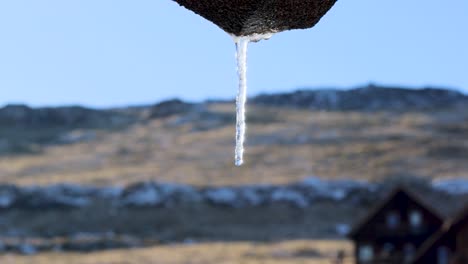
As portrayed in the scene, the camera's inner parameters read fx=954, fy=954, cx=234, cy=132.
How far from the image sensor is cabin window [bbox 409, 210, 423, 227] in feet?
128

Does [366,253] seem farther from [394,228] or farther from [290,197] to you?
[290,197]

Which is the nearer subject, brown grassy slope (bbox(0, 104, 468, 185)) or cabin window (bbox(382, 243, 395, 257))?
cabin window (bbox(382, 243, 395, 257))

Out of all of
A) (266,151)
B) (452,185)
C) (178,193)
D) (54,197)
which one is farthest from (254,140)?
(452,185)

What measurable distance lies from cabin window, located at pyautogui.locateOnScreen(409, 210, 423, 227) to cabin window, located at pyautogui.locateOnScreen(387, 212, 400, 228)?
53 centimetres

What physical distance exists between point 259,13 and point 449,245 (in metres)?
32.3

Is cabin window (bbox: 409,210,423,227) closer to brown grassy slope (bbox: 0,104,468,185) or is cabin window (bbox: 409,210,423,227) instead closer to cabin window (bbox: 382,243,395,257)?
cabin window (bbox: 382,243,395,257)

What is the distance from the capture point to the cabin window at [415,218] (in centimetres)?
3916

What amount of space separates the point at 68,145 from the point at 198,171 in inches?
926

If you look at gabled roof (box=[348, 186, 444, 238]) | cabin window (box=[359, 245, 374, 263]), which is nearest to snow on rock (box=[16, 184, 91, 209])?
cabin window (box=[359, 245, 374, 263])

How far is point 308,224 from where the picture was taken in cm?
7825

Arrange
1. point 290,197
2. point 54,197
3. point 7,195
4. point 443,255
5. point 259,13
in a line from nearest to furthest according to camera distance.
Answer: point 259,13
point 443,255
point 290,197
point 54,197
point 7,195

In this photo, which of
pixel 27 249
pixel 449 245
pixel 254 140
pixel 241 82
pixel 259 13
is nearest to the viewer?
pixel 259 13

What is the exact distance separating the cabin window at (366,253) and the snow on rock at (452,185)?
44.1 m

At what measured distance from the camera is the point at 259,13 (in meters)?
1.47
